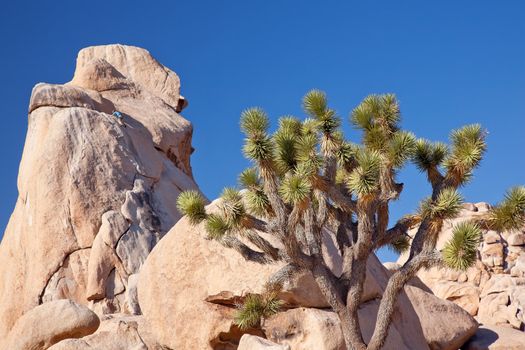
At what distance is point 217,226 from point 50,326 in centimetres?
403

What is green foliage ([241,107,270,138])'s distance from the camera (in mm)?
12891

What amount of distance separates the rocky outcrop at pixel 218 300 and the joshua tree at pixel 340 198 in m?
0.56

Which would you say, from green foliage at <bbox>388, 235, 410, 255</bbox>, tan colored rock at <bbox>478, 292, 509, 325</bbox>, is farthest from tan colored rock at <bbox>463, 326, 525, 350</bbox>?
tan colored rock at <bbox>478, 292, 509, 325</bbox>

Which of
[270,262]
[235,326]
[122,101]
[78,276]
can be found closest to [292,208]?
[270,262]

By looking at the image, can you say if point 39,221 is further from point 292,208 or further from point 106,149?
point 292,208

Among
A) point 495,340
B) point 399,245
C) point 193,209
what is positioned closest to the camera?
point 193,209

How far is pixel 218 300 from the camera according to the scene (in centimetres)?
1433

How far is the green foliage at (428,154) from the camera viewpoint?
13.7 m

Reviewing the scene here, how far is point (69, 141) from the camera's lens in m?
19.8

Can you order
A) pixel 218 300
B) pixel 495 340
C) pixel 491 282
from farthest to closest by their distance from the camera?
pixel 491 282 < pixel 495 340 < pixel 218 300

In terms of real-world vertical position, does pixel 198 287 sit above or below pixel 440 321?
below

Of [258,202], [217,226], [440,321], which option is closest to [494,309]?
[440,321]

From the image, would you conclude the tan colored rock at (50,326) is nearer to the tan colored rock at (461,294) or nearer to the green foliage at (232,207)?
the green foliage at (232,207)

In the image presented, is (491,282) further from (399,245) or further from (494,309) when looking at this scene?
(399,245)
